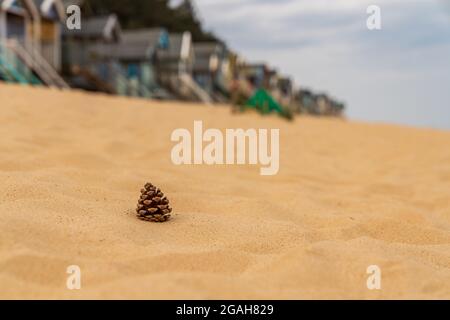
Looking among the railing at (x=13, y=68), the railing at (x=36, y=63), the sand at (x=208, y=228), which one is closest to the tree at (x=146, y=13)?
the railing at (x=36, y=63)

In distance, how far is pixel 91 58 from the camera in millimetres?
17766

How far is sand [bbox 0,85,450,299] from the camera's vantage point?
1356mm

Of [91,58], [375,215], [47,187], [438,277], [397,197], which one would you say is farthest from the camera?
[91,58]

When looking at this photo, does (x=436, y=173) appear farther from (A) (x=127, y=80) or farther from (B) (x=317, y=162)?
(A) (x=127, y=80)

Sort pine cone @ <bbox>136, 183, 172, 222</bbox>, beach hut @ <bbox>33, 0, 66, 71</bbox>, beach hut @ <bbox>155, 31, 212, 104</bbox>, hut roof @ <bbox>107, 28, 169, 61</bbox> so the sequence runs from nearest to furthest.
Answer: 1. pine cone @ <bbox>136, 183, 172, 222</bbox>
2. beach hut @ <bbox>33, 0, 66, 71</bbox>
3. hut roof @ <bbox>107, 28, 169, 61</bbox>
4. beach hut @ <bbox>155, 31, 212, 104</bbox>

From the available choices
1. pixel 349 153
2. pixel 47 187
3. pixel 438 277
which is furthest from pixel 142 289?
pixel 349 153

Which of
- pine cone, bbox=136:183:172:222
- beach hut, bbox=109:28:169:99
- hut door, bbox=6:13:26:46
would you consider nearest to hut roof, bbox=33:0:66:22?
hut door, bbox=6:13:26:46

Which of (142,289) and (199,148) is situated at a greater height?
(199,148)

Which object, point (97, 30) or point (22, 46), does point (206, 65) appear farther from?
point (22, 46)

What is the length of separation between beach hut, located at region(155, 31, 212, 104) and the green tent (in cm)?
1098

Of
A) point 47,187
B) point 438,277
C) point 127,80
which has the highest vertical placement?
point 127,80

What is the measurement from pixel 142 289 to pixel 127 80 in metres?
18.5

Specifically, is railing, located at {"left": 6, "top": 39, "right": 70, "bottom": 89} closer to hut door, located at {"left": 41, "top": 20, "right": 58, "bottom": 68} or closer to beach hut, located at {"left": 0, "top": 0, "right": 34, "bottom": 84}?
beach hut, located at {"left": 0, "top": 0, "right": 34, "bottom": 84}

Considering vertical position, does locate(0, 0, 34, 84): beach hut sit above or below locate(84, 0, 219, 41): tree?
below
